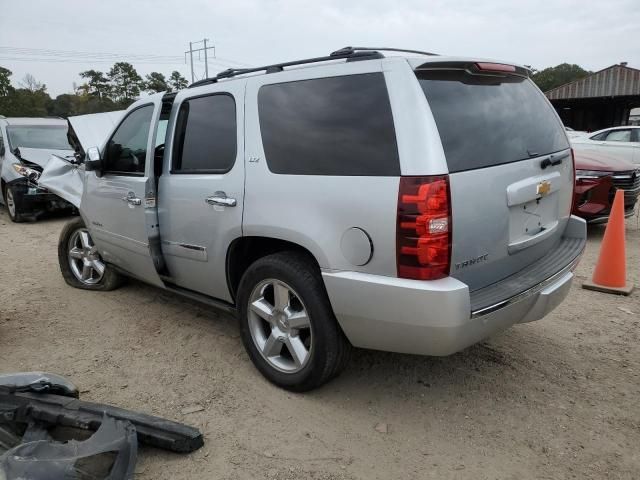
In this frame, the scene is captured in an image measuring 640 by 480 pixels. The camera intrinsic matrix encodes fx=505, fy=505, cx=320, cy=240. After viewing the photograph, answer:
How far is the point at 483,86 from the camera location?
277cm

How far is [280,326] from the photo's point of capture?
303 cm

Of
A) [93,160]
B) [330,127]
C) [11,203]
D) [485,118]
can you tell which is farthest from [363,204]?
[11,203]

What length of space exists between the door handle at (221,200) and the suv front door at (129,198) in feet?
2.33

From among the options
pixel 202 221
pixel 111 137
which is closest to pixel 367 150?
pixel 202 221

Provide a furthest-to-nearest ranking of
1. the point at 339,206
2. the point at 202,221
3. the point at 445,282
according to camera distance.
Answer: the point at 202,221, the point at 339,206, the point at 445,282

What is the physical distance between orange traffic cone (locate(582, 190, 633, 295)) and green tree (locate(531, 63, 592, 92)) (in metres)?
67.3

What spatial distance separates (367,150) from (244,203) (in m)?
0.90

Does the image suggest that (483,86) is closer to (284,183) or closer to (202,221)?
(284,183)

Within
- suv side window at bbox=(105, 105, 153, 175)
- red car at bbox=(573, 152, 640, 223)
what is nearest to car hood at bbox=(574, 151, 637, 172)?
red car at bbox=(573, 152, 640, 223)

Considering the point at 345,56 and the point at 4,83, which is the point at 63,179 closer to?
the point at 345,56

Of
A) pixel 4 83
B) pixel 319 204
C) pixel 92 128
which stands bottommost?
pixel 319 204

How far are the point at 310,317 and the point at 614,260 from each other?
140 inches

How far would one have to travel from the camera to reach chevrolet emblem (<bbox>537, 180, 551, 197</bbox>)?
286cm

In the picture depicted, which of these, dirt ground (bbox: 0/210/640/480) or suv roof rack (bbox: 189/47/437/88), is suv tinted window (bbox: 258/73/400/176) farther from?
dirt ground (bbox: 0/210/640/480)
